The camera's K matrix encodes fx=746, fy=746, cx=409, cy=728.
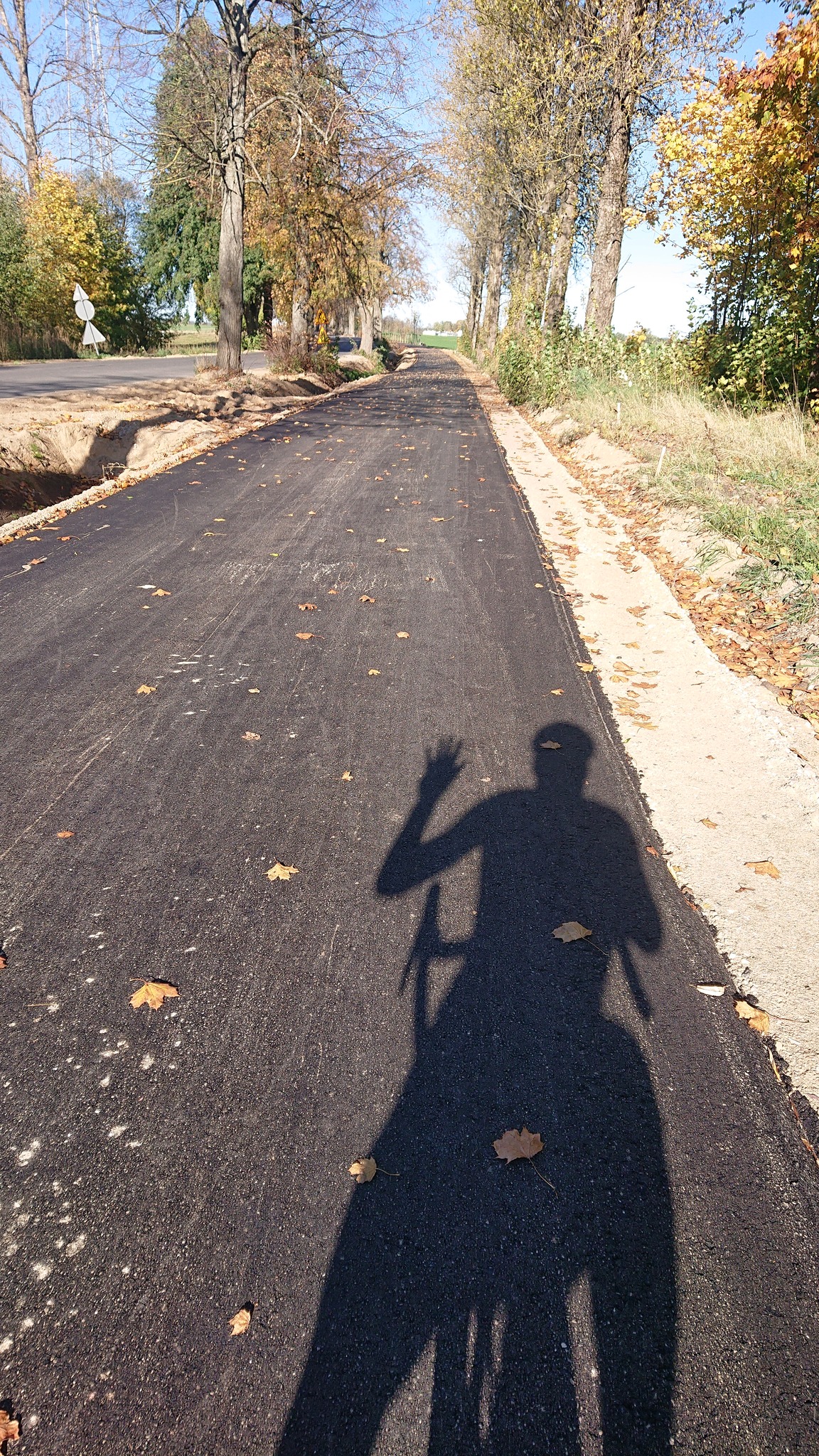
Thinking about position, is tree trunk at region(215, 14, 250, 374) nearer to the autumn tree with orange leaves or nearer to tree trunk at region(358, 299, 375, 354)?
the autumn tree with orange leaves

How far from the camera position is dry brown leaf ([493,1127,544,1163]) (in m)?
2.16

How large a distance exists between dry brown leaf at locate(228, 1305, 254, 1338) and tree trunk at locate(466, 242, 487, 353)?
53078mm

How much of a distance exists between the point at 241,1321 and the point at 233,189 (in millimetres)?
20571

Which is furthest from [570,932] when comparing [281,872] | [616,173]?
[616,173]

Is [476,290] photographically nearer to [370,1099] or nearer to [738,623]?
[738,623]

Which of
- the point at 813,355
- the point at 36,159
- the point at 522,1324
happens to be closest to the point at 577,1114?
the point at 522,1324

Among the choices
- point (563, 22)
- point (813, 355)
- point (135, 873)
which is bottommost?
point (135, 873)

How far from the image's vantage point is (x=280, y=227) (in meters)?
22.7

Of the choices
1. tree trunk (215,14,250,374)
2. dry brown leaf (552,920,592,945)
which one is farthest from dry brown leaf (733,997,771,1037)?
tree trunk (215,14,250,374)

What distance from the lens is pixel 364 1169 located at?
82.3 inches

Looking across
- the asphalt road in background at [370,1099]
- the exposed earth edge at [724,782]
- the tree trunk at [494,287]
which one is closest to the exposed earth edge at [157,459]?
the asphalt road in background at [370,1099]

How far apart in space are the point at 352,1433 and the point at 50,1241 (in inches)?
34.3

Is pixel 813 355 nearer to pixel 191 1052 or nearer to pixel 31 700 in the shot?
pixel 31 700

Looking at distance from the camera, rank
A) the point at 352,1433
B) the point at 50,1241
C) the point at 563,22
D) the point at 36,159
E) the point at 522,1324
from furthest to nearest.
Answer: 1. the point at 36,159
2. the point at 563,22
3. the point at 50,1241
4. the point at 522,1324
5. the point at 352,1433
